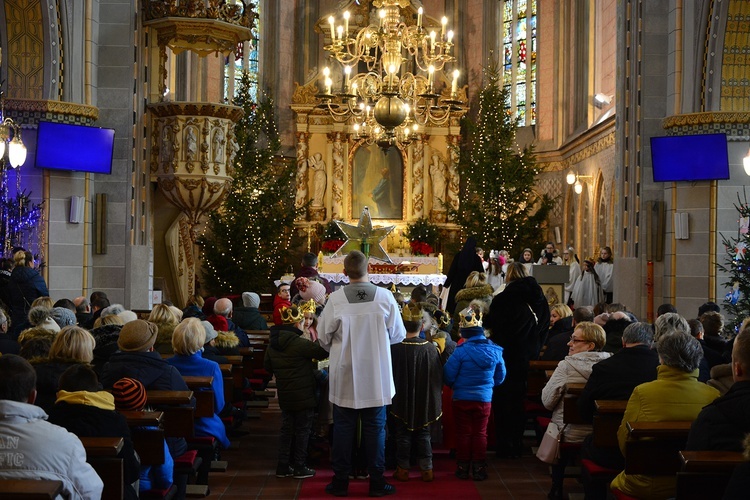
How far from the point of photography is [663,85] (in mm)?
16203

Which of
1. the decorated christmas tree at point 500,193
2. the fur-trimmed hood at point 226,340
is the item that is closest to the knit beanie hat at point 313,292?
the fur-trimmed hood at point 226,340

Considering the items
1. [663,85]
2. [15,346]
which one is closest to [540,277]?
[663,85]

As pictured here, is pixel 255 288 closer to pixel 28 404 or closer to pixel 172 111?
pixel 172 111

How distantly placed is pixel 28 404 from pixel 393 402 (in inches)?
176

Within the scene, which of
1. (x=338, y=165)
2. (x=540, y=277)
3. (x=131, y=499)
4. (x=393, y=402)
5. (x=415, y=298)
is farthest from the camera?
(x=338, y=165)

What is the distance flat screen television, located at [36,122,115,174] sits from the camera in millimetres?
14508

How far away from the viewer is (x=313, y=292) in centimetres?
952

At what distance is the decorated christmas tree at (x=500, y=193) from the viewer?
80.1 ft

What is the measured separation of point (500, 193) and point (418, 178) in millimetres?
3447

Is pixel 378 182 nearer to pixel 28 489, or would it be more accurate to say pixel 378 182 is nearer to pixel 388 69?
pixel 388 69

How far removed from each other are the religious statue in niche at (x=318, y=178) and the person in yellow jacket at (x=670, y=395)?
22041mm

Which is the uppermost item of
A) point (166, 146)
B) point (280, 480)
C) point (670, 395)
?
point (166, 146)

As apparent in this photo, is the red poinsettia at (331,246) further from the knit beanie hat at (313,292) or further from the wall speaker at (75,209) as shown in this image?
the knit beanie hat at (313,292)

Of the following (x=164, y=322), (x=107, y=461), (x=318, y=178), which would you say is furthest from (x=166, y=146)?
(x=107, y=461)
